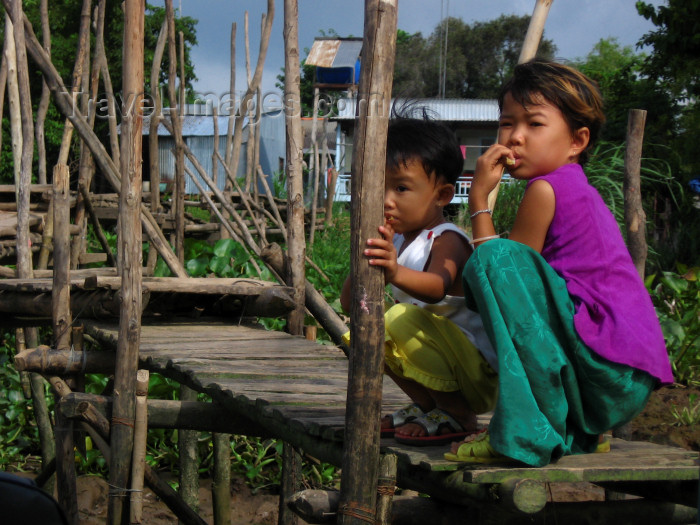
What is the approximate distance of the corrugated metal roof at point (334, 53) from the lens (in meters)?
18.3

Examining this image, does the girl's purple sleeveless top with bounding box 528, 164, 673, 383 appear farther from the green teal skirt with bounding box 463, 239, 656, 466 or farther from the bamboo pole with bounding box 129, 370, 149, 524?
the bamboo pole with bounding box 129, 370, 149, 524

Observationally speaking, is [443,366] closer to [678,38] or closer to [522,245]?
[522,245]

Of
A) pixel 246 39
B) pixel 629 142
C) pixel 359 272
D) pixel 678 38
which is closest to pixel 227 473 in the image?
pixel 629 142

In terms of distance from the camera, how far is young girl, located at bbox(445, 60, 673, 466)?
1.81 m

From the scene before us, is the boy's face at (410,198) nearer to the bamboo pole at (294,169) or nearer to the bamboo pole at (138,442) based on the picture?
the bamboo pole at (138,442)

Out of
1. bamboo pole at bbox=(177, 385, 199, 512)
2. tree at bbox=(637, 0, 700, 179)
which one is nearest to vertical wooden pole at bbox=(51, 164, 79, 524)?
bamboo pole at bbox=(177, 385, 199, 512)

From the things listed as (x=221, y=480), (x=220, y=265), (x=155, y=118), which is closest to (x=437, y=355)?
(x=221, y=480)

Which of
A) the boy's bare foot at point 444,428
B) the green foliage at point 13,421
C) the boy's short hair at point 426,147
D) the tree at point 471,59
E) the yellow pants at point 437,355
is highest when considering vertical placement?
the tree at point 471,59

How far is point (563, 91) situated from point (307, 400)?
1.18 m

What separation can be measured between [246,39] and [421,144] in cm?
617

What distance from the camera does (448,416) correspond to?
207 cm

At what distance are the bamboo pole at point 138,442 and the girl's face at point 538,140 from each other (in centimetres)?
179

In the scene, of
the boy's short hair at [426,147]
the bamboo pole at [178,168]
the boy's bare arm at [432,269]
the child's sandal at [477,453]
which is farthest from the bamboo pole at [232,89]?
the child's sandal at [477,453]

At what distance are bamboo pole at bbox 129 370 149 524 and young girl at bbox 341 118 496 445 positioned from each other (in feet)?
4.39
